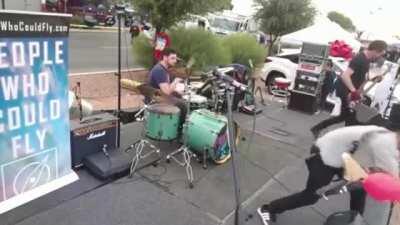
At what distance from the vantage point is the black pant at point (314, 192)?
8.94 ft

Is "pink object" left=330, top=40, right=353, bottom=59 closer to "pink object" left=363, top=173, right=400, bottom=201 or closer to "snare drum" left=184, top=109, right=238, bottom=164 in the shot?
"snare drum" left=184, top=109, right=238, bottom=164

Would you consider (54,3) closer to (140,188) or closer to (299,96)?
(299,96)

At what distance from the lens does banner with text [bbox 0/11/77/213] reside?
218 centimetres

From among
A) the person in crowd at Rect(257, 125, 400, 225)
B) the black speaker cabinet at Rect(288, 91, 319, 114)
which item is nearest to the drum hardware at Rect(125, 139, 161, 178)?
the person in crowd at Rect(257, 125, 400, 225)

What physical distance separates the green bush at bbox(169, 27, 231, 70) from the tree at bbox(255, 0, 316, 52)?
8206 millimetres

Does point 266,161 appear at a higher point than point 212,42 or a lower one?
lower

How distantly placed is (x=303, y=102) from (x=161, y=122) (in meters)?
4.67

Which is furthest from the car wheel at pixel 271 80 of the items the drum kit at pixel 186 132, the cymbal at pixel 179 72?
the drum kit at pixel 186 132

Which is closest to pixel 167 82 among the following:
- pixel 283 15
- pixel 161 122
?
pixel 161 122

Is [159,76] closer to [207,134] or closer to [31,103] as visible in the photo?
[207,134]

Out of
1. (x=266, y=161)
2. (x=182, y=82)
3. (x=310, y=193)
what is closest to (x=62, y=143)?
(x=310, y=193)

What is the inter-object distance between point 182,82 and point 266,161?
1657 mm

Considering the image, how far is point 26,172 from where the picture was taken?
2.44 meters

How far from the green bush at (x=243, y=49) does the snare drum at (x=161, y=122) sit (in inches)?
247
